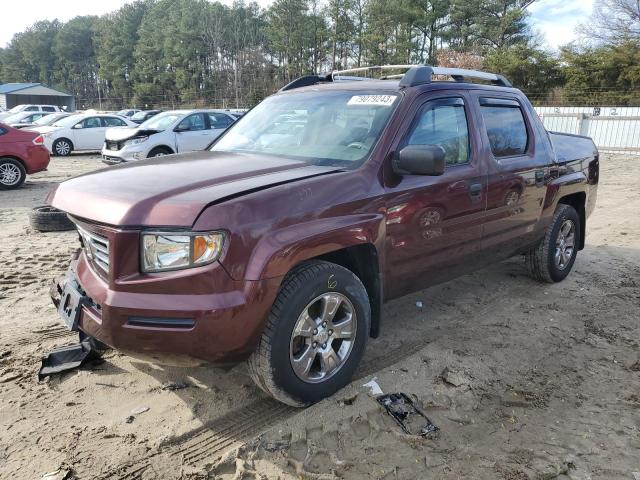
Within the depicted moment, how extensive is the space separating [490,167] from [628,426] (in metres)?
1.99

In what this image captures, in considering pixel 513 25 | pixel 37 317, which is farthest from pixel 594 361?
pixel 513 25

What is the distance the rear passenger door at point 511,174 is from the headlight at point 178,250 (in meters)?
2.41

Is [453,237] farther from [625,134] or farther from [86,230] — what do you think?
[625,134]

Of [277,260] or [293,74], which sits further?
[293,74]

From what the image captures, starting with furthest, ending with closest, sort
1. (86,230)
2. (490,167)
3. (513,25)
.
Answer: (513,25)
(490,167)
(86,230)

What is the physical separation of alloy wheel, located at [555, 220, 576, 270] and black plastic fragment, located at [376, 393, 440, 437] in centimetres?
301

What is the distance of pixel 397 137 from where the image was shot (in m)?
3.29

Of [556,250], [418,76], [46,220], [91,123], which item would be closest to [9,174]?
[46,220]

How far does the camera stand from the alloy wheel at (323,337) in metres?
2.87

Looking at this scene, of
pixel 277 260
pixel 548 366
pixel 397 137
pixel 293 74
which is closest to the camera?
pixel 277 260

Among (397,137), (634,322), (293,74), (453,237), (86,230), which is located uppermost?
(293,74)

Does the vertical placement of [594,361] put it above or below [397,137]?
below

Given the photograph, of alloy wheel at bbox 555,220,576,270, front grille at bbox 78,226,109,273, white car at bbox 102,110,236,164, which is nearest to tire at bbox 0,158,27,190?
white car at bbox 102,110,236,164

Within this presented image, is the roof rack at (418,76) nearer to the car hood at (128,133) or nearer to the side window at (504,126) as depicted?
the side window at (504,126)
